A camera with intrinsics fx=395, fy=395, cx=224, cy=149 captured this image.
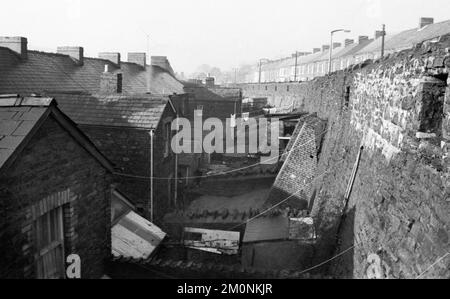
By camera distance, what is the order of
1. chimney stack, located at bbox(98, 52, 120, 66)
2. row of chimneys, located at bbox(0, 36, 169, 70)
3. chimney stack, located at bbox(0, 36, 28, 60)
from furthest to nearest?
1. chimney stack, located at bbox(98, 52, 120, 66)
2. row of chimneys, located at bbox(0, 36, 169, 70)
3. chimney stack, located at bbox(0, 36, 28, 60)

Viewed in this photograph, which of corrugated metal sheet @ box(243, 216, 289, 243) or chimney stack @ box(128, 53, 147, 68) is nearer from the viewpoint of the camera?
corrugated metal sheet @ box(243, 216, 289, 243)

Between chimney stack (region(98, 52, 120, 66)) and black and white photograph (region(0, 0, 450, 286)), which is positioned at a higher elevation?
chimney stack (region(98, 52, 120, 66))

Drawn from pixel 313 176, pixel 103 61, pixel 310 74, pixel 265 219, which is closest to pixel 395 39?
pixel 310 74

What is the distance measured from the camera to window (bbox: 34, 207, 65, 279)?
20.7 ft

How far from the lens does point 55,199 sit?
653 centimetres

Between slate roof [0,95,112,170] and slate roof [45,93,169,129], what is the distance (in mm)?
7205

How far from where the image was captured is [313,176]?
15.4m

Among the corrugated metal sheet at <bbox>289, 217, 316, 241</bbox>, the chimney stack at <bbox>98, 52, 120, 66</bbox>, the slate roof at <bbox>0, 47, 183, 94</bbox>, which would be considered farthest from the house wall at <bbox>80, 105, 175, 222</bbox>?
the chimney stack at <bbox>98, 52, 120, 66</bbox>

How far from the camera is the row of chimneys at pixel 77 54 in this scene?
759 inches

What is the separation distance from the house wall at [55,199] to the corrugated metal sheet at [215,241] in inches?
148

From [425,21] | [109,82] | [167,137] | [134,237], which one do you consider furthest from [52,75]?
[425,21]

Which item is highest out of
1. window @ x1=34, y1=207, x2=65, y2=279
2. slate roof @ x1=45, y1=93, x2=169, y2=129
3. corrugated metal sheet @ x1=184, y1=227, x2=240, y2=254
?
slate roof @ x1=45, y1=93, x2=169, y2=129

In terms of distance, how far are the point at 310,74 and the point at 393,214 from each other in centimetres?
7541

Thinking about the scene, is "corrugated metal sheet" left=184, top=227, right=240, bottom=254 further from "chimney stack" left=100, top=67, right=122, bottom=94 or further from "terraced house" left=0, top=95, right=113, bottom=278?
"chimney stack" left=100, top=67, right=122, bottom=94
